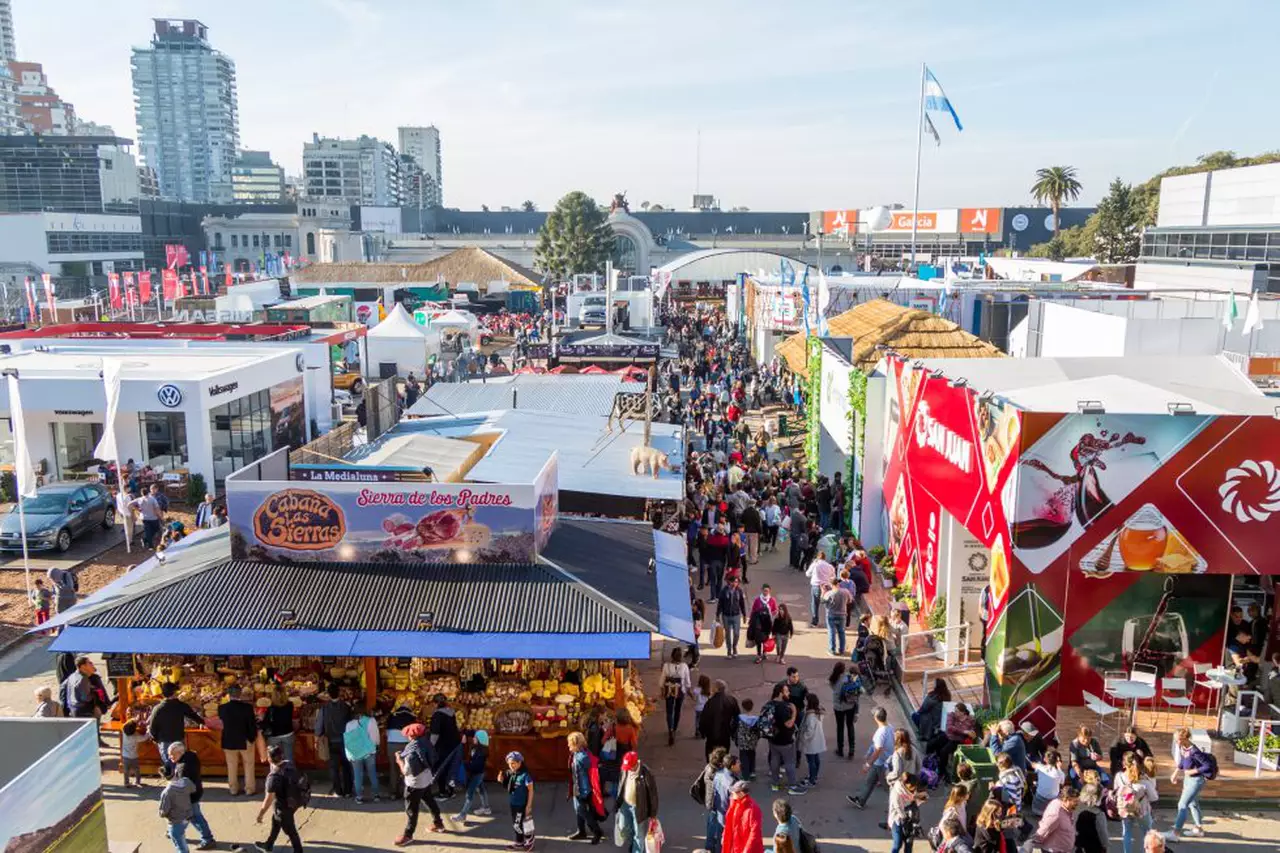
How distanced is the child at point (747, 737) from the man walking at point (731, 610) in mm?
3119

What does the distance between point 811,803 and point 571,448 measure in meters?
8.41

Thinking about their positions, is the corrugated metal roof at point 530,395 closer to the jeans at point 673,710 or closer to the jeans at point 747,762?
the jeans at point 673,710

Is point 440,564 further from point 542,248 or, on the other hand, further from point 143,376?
point 542,248

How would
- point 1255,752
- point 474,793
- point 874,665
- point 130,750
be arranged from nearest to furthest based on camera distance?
point 474,793 → point 130,750 → point 1255,752 → point 874,665

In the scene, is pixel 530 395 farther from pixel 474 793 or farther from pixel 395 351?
pixel 395 351

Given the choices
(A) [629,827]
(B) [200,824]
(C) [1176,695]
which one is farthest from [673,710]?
(C) [1176,695]

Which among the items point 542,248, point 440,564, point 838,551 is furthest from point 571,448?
point 542,248

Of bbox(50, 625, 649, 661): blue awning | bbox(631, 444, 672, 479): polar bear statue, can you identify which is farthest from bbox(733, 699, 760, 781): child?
bbox(631, 444, 672, 479): polar bear statue

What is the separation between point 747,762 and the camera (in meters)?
10.3

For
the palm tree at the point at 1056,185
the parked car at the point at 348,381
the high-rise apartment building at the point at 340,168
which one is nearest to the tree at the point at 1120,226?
the palm tree at the point at 1056,185

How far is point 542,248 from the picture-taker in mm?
92500

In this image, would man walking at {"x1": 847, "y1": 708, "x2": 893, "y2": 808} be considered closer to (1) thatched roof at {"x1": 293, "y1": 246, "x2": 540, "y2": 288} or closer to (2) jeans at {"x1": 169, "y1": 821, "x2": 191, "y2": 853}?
(2) jeans at {"x1": 169, "y1": 821, "x2": 191, "y2": 853}

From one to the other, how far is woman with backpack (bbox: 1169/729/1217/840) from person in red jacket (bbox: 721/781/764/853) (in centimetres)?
430

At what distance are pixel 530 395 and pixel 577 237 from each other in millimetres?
69396
